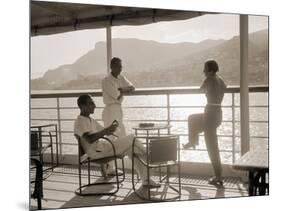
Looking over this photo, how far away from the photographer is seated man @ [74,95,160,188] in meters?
3.66

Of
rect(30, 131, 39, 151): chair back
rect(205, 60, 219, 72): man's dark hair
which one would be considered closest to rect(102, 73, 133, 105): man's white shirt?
rect(30, 131, 39, 151): chair back

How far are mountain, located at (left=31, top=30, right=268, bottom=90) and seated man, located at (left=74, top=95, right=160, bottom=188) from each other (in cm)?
19

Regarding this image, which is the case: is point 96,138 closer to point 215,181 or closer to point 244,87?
point 215,181

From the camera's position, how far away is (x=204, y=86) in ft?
12.8

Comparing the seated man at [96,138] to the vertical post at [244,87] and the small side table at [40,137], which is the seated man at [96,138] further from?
the vertical post at [244,87]

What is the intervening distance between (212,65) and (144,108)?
29.4 inches

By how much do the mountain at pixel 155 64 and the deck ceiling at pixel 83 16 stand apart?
0.19 m

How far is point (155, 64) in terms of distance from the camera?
3742 millimetres

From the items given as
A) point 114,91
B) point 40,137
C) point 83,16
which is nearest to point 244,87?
point 114,91

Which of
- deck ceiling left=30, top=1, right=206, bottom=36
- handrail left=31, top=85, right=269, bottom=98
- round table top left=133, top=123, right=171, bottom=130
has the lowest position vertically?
round table top left=133, top=123, right=171, bottom=130

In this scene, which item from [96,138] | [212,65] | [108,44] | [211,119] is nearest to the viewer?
[108,44]

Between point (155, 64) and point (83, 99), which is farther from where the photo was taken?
point (155, 64)

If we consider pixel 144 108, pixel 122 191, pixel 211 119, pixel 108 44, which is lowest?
pixel 122 191

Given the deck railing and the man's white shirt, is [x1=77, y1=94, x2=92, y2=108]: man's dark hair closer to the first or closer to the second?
the deck railing
